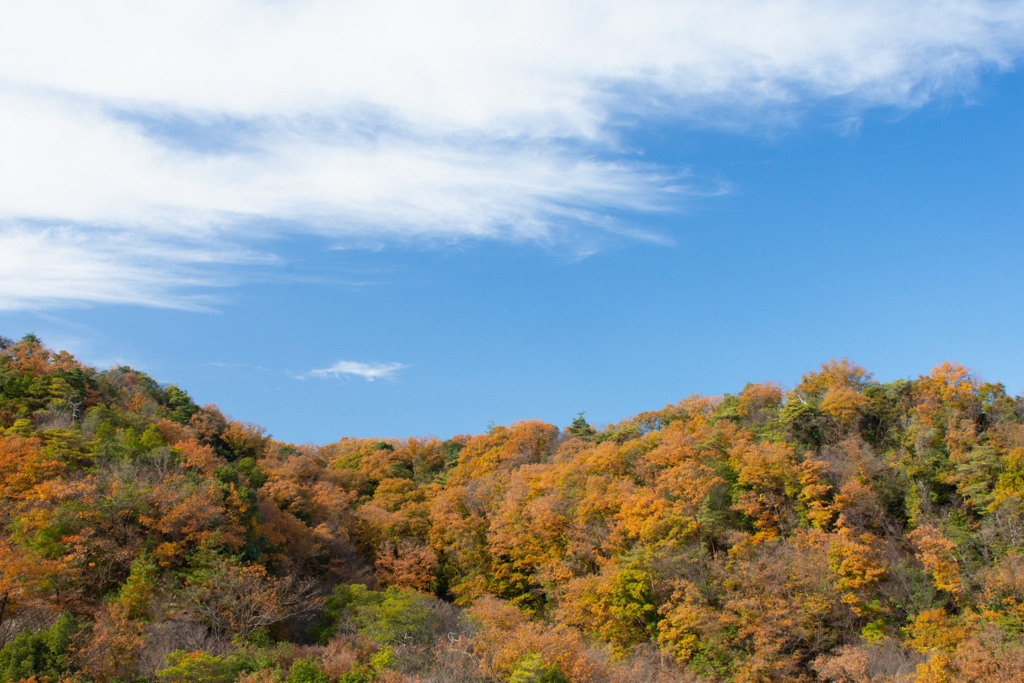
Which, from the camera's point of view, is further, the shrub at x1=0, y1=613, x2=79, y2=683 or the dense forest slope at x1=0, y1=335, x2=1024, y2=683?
the dense forest slope at x1=0, y1=335, x2=1024, y2=683

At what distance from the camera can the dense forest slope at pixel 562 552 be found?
2214 cm

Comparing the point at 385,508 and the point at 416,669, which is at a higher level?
the point at 385,508

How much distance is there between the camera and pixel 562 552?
3416 cm

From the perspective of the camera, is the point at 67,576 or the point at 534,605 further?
the point at 534,605

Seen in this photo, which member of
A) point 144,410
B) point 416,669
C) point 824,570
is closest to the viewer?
point 416,669

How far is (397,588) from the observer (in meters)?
32.0

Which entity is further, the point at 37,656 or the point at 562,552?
the point at 562,552

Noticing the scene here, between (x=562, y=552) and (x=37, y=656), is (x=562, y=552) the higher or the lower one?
the higher one

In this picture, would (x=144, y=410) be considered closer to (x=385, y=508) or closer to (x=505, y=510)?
(x=385, y=508)

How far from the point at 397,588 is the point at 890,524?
22743mm

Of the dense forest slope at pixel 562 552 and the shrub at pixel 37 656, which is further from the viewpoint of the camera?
the dense forest slope at pixel 562 552

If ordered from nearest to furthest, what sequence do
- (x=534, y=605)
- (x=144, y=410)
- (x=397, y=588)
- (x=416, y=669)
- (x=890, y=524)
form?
(x=416, y=669) → (x=890, y=524) → (x=397, y=588) → (x=534, y=605) → (x=144, y=410)

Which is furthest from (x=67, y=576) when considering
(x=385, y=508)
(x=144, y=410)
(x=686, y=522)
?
(x=686, y=522)

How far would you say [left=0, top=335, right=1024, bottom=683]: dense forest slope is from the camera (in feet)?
72.6
